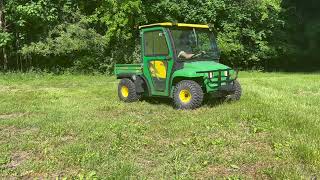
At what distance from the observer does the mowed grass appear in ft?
16.6

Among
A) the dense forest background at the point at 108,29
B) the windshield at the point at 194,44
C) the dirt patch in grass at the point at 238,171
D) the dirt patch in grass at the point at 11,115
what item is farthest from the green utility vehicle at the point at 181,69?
the dense forest background at the point at 108,29

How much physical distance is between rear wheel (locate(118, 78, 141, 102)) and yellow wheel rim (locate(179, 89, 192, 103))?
1502 mm

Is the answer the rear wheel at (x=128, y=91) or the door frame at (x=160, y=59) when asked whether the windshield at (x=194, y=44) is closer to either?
the door frame at (x=160, y=59)

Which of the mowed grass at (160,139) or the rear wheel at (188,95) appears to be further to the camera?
the rear wheel at (188,95)

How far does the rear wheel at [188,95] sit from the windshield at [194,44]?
0.62 meters

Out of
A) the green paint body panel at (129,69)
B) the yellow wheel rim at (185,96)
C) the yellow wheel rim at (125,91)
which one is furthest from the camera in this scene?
the yellow wheel rim at (125,91)

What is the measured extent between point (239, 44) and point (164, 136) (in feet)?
48.5

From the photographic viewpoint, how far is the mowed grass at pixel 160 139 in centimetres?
505

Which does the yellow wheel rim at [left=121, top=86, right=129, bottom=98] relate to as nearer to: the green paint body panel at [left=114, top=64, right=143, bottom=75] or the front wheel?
the green paint body panel at [left=114, top=64, right=143, bottom=75]

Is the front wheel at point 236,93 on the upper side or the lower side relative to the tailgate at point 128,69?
lower

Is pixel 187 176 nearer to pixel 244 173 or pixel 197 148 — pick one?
pixel 244 173

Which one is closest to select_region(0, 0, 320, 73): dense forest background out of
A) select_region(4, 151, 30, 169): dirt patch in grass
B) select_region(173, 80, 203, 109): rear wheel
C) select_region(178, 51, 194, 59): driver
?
select_region(178, 51, 194, 59): driver

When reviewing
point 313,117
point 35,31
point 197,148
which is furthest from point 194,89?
point 35,31

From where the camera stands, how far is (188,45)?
923 cm
